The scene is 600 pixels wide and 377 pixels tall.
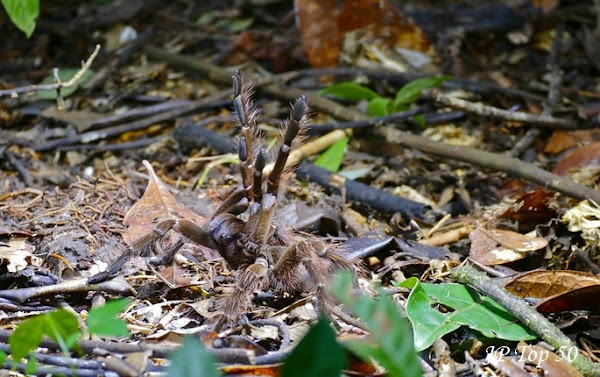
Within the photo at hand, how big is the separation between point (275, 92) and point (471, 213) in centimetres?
197

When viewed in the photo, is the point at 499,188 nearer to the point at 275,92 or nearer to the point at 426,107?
the point at 426,107

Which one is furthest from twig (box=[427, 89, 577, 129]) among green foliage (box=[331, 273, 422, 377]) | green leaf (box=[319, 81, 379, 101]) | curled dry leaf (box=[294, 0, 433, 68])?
green foliage (box=[331, 273, 422, 377])

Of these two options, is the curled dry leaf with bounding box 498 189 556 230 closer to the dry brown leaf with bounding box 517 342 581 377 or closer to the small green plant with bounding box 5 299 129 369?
the dry brown leaf with bounding box 517 342 581 377

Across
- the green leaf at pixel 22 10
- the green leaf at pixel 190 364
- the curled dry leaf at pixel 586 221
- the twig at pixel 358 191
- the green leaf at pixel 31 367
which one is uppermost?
the green leaf at pixel 22 10

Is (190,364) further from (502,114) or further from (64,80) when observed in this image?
(64,80)

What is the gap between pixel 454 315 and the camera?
97.0 inches

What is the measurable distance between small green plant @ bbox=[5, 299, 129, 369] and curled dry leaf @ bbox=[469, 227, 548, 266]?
1.72 meters

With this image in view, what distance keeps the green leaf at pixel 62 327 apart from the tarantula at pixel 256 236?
630 millimetres

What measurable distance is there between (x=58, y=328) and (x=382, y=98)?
11.0 feet

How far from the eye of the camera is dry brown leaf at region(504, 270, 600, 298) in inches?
104

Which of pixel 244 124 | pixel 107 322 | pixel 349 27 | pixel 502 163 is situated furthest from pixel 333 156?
pixel 107 322

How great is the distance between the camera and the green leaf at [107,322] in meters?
1.87

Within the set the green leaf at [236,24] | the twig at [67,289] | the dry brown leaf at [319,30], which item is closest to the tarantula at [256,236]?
the twig at [67,289]

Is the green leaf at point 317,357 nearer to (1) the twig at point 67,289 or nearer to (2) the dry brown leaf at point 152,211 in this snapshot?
(1) the twig at point 67,289
